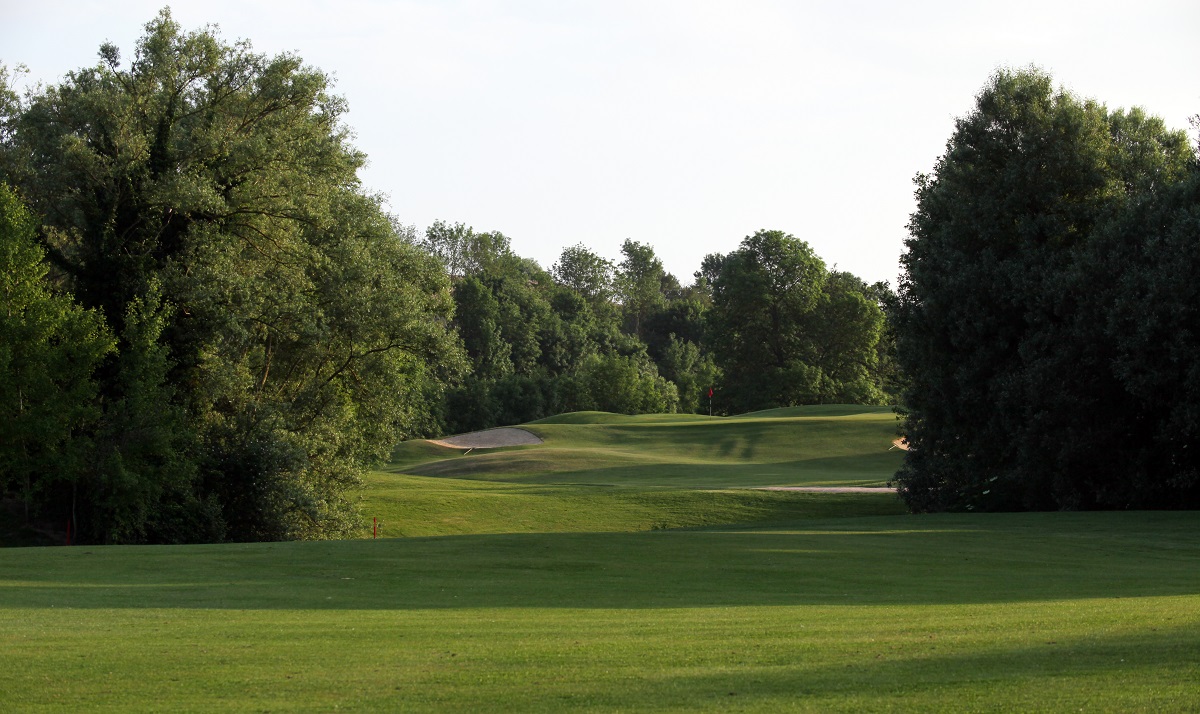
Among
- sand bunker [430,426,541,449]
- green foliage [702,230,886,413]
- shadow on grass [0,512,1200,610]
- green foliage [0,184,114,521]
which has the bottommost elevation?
shadow on grass [0,512,1200,610]

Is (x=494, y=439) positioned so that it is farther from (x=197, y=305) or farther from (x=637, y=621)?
(x=637, y=621)

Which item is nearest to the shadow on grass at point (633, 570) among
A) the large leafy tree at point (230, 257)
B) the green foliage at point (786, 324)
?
the large leafy tree at point (230, 257)

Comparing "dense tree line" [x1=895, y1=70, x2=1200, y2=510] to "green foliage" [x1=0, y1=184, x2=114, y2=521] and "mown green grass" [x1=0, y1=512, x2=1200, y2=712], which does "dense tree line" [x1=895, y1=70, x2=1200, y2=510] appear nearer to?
"mown green grass" [x1=0, y1=512, x2=1200, y2=712]

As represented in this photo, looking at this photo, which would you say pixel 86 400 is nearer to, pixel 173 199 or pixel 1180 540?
pixel 173 199

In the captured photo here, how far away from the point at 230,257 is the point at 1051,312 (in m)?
23.5

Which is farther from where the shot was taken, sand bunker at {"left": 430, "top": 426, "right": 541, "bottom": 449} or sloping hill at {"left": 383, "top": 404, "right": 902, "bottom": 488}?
sand bunker at {"left": 430, "top": 426, "right": 541, "bottom": 449}

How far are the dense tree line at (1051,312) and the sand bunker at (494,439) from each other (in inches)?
1336

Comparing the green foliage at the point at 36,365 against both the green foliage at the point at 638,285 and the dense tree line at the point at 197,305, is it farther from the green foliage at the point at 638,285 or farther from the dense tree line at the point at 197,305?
the green foliage at the point at 638,285

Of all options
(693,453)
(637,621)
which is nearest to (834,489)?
(693,453)

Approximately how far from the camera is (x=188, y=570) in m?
17.7

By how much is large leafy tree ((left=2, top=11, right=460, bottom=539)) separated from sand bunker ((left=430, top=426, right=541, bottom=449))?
104 feet

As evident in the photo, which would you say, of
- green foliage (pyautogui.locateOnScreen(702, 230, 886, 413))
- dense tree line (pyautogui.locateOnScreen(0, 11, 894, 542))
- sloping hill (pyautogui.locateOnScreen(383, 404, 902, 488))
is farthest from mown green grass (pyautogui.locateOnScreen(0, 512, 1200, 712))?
green foliage (pyautogui.locateOnScreen(702, 230, 886, 413))

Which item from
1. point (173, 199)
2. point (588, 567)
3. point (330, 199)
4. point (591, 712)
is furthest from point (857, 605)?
point (330, 199)

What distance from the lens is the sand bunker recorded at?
66.7 m
